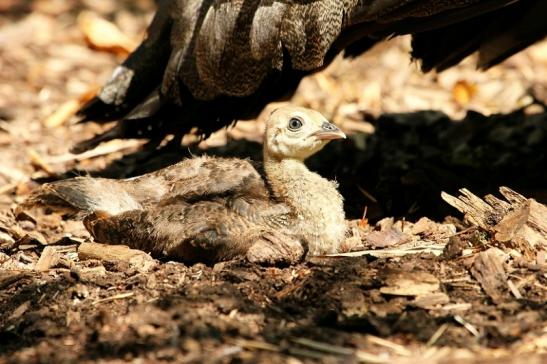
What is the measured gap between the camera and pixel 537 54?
280 inches

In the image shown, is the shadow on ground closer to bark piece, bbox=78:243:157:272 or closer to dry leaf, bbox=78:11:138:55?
bark piece, bbox=78:243:157:272

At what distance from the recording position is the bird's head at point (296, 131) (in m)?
4.12

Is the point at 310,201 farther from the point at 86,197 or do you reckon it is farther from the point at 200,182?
the point at 86,197

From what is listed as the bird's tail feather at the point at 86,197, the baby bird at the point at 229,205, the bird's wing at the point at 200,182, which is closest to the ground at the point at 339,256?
the baby bird at the point at 229,205

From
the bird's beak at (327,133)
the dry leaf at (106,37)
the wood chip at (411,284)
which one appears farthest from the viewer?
the dry leaf at (106,37)

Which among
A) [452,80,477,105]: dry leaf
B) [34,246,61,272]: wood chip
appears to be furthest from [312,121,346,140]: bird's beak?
[452,80,477,105]: dry leaf

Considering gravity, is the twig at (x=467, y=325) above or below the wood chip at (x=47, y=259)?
above

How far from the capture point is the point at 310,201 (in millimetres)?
4098

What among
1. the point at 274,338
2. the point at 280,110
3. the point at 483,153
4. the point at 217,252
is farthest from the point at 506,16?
the point at 274,338

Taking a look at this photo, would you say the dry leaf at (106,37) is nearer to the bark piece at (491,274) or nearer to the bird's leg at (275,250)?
the bird's leg at (275,250)

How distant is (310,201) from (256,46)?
848 mm

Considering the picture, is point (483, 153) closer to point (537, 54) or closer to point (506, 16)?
point (506, 16)

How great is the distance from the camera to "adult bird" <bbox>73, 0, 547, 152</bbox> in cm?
432

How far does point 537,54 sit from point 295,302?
437 centimetres
